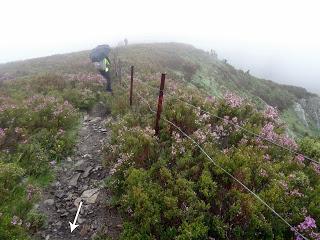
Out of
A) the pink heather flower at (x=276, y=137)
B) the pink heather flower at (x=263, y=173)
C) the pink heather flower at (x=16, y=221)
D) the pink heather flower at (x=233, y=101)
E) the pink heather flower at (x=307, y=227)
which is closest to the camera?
the pink heather flower at (x=307, y=227)

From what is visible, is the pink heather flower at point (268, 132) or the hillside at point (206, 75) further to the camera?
the hillside at point (206, 75)

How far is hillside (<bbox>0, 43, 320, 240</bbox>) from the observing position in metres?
8.84

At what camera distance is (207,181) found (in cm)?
969

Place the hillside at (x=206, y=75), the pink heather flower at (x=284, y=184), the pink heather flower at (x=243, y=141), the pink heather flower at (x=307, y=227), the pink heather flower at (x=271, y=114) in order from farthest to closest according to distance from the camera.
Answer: the hillside at (x=206, y=75) < the pink heather flower at (x=271, y=114) < the pink heather flower at (x=243, y=141) < the pink heather flower at (x=284, y=184) < the pink heather flower at (x=307, y=227)

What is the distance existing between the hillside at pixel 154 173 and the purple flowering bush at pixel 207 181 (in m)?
0.03

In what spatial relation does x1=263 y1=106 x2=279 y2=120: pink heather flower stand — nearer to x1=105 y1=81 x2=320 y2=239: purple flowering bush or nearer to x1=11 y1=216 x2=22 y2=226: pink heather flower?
x1=105 y1=81 x2=320 y2=239: purple flowering bush

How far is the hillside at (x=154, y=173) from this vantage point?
884cm

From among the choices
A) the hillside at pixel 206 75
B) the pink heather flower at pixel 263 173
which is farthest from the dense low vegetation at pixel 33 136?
the pink heather flower at pixel 263 173

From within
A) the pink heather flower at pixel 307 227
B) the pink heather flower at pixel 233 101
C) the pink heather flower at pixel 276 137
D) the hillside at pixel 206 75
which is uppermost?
the pink heather flower at pixel 233 101

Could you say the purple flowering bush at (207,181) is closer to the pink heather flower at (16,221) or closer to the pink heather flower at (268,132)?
the pink heather flower at (268,132)

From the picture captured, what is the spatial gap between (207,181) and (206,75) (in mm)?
27759

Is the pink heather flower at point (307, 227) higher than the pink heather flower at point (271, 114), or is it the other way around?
the pink heather flower at point (271, 114)

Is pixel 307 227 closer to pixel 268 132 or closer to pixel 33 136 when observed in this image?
pixel 268 132

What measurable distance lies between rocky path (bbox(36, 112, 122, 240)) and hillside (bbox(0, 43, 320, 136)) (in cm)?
1340
